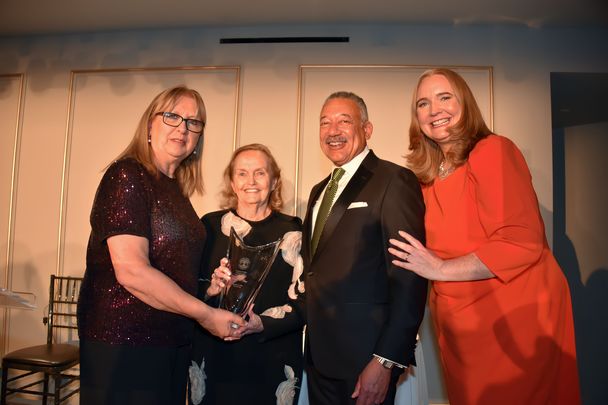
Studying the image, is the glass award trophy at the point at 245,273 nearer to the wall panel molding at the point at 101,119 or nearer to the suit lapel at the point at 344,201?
the suit lapel at the point at 344,201

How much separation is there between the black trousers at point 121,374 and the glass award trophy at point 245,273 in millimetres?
317

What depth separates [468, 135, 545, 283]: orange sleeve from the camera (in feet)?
4.65

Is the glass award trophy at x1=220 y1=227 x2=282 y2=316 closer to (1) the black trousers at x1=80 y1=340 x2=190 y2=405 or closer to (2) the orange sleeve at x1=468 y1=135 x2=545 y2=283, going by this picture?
(1) the black trousers at x1=80 y1=340 x2=190 y2=405

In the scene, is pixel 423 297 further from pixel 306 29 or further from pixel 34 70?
pixel 34 70

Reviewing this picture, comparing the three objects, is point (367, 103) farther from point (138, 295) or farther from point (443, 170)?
point (138, 295)

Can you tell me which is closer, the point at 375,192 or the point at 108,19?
the point at 375,192

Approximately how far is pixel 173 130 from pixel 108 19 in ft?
9.36

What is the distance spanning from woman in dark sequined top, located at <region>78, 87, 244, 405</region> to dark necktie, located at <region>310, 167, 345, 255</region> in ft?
1.53

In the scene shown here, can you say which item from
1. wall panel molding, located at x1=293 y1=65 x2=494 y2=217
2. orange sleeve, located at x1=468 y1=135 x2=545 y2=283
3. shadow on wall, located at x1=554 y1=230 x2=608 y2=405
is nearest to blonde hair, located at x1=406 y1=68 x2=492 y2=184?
orange sleeve, located at x1=468 y1=135 x2=545 y2=283

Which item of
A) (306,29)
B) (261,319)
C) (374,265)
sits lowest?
(261,319)

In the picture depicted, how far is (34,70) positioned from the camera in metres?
4.06

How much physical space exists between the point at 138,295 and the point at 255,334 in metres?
0.58

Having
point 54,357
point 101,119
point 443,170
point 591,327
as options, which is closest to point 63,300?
point 54,357

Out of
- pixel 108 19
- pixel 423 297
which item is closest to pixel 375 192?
pixel 423 297
